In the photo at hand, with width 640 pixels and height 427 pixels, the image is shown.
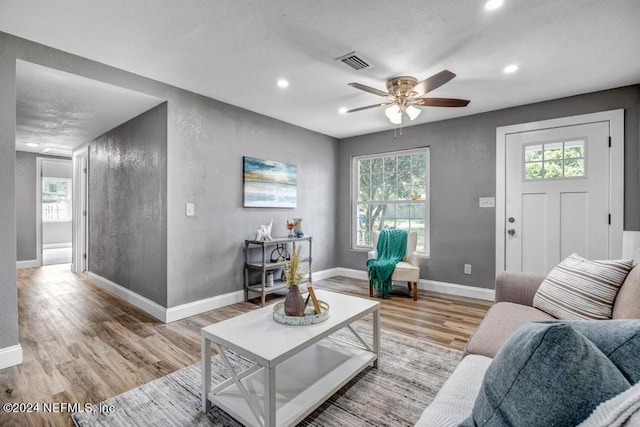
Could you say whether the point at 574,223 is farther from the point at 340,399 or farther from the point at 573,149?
the point at 340,399

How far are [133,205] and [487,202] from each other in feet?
14.3

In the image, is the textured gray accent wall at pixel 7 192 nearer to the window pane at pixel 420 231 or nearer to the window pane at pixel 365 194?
the window pane at pixel 365 194

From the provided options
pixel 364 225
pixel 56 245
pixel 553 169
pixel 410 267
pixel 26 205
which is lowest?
pixel 56 245

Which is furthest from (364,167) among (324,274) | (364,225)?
(324,274)

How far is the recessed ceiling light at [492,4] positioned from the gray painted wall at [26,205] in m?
7.78

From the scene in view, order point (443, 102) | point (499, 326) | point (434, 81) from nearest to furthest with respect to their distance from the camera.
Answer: point (499, 326), point (434, 81), point (443, 102)

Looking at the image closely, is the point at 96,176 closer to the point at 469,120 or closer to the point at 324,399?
the point at 324,399

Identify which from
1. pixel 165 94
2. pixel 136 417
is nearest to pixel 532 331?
pixel 136 417

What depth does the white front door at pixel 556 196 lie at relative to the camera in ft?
10.8

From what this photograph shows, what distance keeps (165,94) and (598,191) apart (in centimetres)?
458

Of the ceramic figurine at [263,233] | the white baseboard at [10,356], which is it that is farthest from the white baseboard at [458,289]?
the white baseboard at [10,356]

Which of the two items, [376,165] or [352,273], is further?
[352,273]

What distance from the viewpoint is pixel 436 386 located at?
1.99 metres

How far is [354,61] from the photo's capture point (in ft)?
8.52
